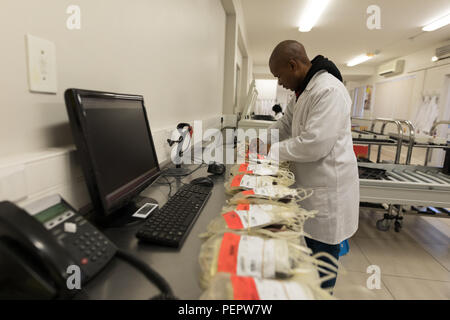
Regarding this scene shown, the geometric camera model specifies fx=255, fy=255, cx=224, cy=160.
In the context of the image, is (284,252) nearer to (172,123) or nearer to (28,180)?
(28,180)

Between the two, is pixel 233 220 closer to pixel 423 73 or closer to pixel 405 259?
pixel 405 259

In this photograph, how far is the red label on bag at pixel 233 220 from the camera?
2.02ft

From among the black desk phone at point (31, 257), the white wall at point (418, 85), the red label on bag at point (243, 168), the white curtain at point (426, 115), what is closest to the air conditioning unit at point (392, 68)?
the white wall at point (418, 85)

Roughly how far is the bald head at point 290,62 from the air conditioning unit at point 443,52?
6.06 meters

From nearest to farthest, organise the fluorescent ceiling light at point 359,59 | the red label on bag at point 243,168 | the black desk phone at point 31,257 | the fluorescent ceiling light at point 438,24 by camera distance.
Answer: the black desk phone at point 31,257 → the red label on bag at point 243,168 → the fluorescent ceiling light at point 438,24 → the fluorescent ceiling light at point 359,59

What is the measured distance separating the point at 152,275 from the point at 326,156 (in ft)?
3.37

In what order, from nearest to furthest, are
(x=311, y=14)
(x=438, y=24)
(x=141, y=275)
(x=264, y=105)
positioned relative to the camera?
1. (x=141, y=275)
2. (x=311, y=14)
3. (x=438, y=24)
4. (x=264, y=105)

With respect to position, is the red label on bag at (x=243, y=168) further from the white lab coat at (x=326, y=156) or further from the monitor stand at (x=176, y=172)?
the monitor stand at (x=176, y=172)

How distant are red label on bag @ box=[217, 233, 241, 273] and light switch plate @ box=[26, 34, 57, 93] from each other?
542 mm

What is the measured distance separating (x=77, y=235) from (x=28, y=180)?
0.56 ft

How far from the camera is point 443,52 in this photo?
5453 mm

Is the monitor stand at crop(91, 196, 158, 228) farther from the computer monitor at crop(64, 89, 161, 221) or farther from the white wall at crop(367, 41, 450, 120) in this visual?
the white wall at crop(367, 41, 450, 120)

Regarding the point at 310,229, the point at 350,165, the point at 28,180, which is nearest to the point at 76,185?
the point at 28,180

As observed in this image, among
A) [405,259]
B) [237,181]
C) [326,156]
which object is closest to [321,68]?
[326,156]
